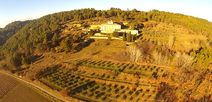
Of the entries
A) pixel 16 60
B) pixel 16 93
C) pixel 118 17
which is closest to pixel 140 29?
pixel 118 17

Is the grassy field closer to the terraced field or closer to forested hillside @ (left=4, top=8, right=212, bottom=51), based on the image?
the terraced field

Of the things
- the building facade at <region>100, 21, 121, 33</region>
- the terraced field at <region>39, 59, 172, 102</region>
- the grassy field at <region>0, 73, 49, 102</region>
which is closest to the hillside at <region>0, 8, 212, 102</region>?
the terraced field at <region>39, 59, 172, 102</region>

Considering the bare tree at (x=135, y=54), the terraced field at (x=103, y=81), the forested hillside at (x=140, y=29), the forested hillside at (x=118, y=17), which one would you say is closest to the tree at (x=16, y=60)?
the forested hillside at (x=140, y=29)

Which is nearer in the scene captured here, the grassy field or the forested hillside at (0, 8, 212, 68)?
the grassy field

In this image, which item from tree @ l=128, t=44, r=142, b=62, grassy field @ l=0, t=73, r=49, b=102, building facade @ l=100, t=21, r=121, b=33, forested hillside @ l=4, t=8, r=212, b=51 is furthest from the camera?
building facade @ l=100, t=21, r=121, b=33

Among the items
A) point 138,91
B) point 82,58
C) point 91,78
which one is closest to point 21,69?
point 82,58

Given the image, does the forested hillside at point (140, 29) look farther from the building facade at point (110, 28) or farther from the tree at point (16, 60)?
the building facade at point (110, 28)

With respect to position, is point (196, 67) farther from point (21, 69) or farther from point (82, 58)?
point (21, 69)
